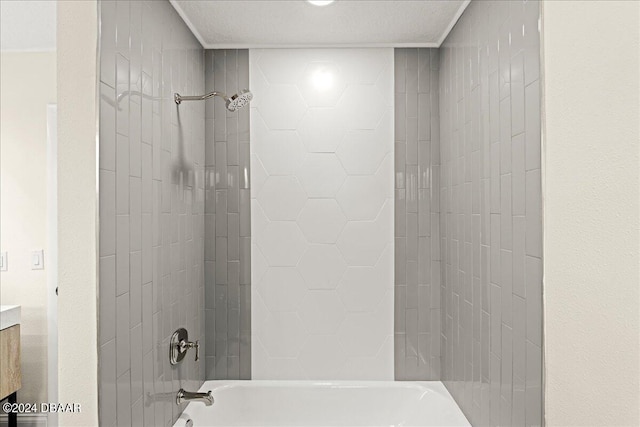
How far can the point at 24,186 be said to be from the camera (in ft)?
10.3

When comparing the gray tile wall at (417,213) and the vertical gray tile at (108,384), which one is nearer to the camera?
the vertical gray tile at (108,384)

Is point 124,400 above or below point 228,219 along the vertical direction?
below

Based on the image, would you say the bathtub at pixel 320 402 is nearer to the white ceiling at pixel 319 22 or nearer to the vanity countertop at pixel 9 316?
the vanity countertop at pixel 9 316

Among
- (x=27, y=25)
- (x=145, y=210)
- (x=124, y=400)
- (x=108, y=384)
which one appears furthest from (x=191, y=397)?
(x=27, y=25)

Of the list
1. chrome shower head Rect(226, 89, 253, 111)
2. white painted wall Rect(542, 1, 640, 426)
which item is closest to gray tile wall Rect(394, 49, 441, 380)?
chrome shower head Rect(226, 89, 253, 111)

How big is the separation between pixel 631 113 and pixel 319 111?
5.65 feet

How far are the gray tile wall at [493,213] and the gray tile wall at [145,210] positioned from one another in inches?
50.0

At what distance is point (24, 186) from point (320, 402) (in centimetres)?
222

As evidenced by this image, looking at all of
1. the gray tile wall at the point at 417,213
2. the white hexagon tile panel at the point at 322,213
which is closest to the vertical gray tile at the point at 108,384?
the white hexagon tile panel at the point at 322,213

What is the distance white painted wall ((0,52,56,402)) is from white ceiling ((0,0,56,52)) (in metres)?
0.09

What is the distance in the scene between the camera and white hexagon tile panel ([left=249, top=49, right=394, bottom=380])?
2.76 meters

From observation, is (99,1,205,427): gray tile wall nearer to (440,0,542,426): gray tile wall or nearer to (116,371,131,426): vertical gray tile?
(116,371,131,426): vertical gray tile

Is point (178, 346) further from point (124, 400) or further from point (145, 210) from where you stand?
point (145, 210)

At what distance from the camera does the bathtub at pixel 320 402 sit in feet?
8.80
